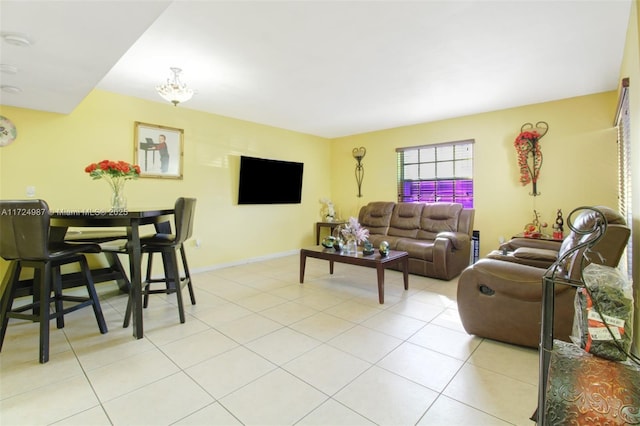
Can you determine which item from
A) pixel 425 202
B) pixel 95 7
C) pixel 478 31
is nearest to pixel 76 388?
pixel 95 7

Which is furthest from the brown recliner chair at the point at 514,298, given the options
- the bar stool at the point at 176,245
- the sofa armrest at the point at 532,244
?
the bar stool at the point at 176,245

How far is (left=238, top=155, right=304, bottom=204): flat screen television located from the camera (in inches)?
195

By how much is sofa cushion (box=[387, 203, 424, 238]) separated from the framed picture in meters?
3.45

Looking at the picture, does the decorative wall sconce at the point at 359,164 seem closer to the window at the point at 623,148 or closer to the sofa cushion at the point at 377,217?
the sofa cushion at the point at 377,217

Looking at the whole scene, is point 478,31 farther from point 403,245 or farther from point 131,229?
point 131,229

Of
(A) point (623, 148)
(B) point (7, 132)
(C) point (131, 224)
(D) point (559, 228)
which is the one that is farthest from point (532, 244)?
(B) point (7, 132)

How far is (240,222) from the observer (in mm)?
4996

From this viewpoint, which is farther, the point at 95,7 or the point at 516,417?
the point at 95,7

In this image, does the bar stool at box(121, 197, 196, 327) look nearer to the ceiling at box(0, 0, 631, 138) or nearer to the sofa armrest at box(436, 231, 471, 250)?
the ceiling at box(0, 0, 631, 138)

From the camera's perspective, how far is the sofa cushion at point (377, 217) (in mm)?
5148

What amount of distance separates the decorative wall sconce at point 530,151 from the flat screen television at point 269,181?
3611mm

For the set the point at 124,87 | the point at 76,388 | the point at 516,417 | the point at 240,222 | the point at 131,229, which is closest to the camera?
the point at 516,417

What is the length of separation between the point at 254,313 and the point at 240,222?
7.94 ft

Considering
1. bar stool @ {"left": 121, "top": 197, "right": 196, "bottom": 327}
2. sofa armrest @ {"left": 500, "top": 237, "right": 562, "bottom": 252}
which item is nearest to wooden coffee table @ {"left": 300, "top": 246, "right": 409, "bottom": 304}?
sofa armrest @ {"left": 500, "top": 237, "right": 562, "bottom": 252}
